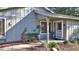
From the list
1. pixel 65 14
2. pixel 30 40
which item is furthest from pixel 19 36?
pixel 65 14

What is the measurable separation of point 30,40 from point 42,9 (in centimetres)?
133

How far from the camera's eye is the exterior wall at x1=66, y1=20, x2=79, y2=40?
10.1 meters

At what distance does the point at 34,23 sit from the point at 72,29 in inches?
61.2

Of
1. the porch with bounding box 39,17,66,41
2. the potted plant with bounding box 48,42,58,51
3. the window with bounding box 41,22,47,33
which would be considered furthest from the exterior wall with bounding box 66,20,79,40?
the window with bounding box 41,22,47,33

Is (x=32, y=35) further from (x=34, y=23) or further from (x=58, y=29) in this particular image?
(x=58, y=29)

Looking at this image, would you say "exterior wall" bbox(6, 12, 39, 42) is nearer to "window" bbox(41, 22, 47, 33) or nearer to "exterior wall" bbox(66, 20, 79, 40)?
"window" bbox(41, 22, 47, 33)

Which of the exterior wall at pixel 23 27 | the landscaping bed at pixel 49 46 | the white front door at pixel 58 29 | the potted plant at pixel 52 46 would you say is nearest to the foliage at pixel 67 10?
the white front door at pixel 58 29

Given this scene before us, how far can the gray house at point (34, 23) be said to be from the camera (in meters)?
9.95

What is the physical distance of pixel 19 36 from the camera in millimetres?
9930

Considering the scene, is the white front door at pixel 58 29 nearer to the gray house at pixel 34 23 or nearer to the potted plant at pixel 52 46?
the gray house at pixel 34 23
